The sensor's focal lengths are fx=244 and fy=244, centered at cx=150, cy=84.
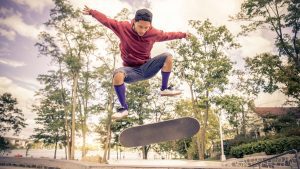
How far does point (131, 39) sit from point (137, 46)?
0.17m

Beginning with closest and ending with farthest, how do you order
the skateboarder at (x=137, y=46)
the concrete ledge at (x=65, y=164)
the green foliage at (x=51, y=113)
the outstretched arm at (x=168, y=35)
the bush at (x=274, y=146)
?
the skateboarder at (x=137, y=46) → the outstretched arm at (x=168, y=35) → the concrete ledge at (x=65, y=164) → the bush at (x=274, y=146) → the green foliage at (x=51, y=113)

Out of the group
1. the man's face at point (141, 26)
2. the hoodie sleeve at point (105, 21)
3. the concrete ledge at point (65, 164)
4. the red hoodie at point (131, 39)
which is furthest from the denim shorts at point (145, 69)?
the concrete ledge at point (65, 164)

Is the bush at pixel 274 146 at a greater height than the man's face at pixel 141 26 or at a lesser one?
lesser

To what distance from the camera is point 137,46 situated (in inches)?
179

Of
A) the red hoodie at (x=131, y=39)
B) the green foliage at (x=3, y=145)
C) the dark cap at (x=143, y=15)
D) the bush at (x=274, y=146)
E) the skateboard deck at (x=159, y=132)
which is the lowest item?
the green foliage at (x=3, y=145)

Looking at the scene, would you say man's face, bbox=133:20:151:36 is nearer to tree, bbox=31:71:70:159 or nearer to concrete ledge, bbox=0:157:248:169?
concrete ledge, bbox=0:157:248:169

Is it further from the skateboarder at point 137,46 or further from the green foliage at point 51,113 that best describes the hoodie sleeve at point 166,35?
the green foliage at point 51,113

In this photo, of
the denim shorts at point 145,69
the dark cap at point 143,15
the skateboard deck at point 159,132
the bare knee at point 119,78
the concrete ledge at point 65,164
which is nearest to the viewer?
the dark cap at point 143,15

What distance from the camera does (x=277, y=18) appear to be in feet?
71.9

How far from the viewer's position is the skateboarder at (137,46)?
4.41m

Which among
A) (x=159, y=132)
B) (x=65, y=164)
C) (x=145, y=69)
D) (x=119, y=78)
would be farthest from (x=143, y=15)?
(x=65, y=164)

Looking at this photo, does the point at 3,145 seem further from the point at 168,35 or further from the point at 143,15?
the point at 143,15

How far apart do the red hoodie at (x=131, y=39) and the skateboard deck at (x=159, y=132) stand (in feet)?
5.46

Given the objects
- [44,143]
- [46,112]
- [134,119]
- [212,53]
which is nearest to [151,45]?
[212,53]
